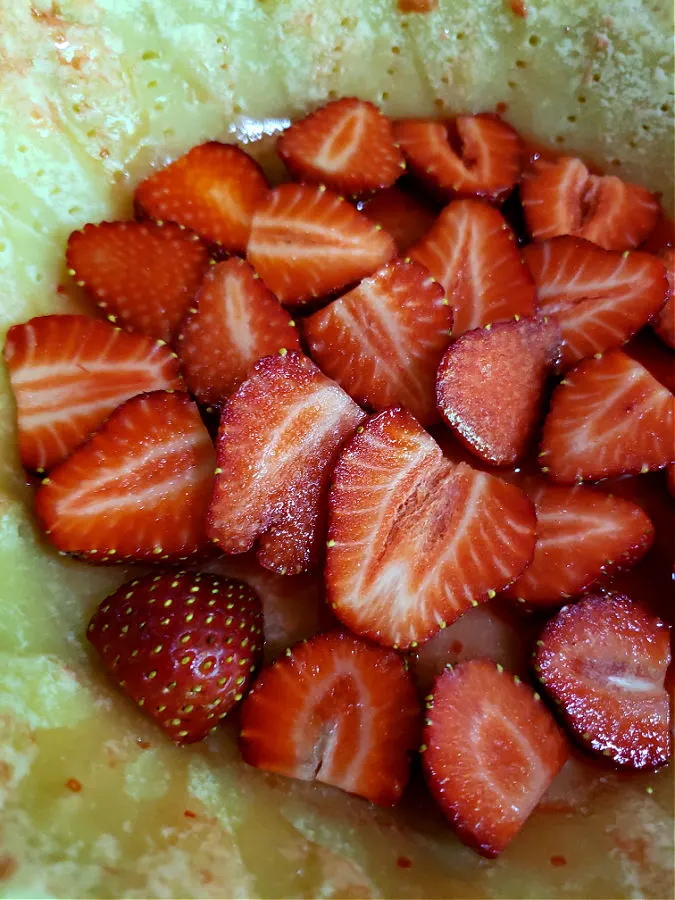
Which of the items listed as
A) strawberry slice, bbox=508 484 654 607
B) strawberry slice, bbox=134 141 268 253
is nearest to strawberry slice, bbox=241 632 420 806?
strawberry slice, bbox=508 484 654 607

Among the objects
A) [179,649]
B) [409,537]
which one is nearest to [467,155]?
[409,537]

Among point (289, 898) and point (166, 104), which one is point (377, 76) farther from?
point (289, 898)

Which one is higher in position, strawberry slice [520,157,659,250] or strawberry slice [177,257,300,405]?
strawberry slice [177,257,300,405]

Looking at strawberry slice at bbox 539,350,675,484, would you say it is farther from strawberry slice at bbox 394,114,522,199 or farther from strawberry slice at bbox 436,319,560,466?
strawberry slice at bbox 394,114,522,199

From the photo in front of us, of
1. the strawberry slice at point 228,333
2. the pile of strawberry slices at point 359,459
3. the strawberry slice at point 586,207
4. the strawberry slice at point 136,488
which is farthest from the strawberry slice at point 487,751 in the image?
the strawberry slice at point 586,207

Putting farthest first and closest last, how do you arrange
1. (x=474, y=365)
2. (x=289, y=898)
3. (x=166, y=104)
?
(x=166, y=104)
(x=474, y=365)
(x=289, y=898)

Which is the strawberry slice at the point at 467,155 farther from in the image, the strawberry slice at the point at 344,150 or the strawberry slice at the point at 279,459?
the strawberry slice at the point at 279,459

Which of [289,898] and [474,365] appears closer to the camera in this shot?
[289,898]

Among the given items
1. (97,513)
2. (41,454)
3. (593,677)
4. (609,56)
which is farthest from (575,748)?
(609,56)
